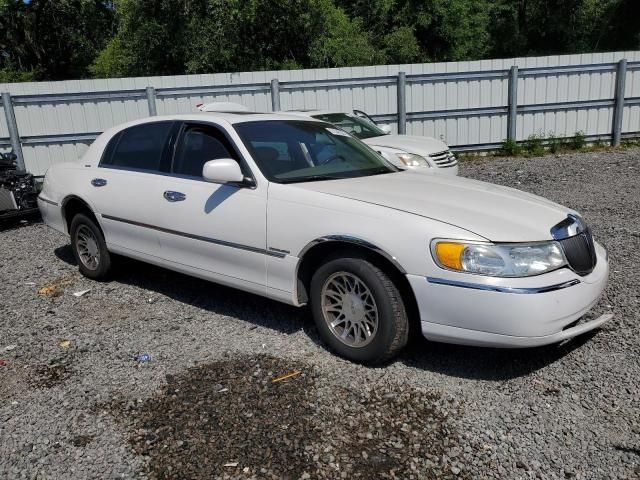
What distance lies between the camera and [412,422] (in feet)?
11.0

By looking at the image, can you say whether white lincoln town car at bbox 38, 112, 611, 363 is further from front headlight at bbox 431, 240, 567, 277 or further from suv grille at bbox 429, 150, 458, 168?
suv grille at bbox 429, 150, 458, 168

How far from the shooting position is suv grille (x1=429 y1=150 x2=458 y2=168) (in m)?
9.38

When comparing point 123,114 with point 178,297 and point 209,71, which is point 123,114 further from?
point 178,297

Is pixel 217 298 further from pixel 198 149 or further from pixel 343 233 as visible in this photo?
pixel 343 233

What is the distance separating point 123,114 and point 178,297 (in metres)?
8.11

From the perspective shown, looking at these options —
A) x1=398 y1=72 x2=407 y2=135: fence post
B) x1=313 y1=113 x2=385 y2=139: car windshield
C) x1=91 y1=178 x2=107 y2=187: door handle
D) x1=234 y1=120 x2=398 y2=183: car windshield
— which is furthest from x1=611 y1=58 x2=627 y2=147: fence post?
x1=91 y1=178 x2=107 y2=187: door handle

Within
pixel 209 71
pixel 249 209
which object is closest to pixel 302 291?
pixel 249 209

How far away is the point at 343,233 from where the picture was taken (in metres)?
3.89

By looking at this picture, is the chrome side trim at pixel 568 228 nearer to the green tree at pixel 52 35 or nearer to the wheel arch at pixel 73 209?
the wheel arch at pixel 73 209

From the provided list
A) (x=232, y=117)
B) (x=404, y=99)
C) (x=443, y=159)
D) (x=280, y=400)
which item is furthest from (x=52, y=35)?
(x=280, y=400)

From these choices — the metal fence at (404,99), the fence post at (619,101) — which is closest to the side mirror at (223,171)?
the metal fence at (404,99)

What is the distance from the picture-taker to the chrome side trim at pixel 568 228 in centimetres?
375

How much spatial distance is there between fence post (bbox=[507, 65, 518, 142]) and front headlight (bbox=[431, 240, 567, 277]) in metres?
11.2

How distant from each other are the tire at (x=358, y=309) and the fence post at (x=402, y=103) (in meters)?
10.1
